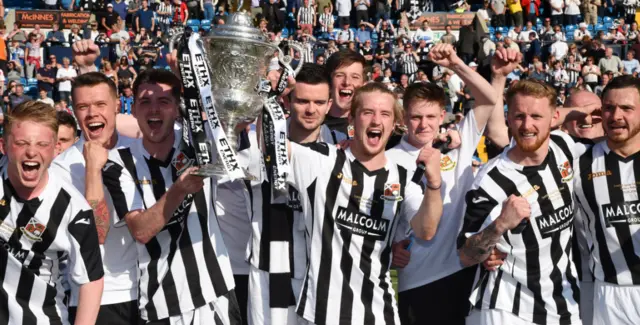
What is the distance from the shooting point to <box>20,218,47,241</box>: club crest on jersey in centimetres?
389

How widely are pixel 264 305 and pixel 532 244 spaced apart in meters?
1.41

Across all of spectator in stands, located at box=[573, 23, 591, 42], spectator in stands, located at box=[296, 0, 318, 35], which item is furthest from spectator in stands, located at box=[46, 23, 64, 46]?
spectator in stands, located at box=[573, 23, 591, 42]

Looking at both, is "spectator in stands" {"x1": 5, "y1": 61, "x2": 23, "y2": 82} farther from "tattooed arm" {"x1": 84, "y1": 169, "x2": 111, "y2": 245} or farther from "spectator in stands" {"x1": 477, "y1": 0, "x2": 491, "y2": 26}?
"tattooed arm" {"x1": 84, "y1": 169, "x2": 111, "y2": 245}

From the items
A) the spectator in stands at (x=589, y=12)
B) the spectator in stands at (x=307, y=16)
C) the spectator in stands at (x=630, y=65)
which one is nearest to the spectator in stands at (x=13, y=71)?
the spectator in stands at (x=307, y=16)

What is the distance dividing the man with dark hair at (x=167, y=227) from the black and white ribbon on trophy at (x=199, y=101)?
46 cm

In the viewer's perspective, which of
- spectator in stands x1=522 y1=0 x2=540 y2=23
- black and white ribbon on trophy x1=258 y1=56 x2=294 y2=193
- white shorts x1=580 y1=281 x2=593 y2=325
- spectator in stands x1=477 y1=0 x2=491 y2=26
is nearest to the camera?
black and white ribbon on trophy x1=258 y1=56 x2=294 y2=193

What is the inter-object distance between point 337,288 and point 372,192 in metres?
0.52

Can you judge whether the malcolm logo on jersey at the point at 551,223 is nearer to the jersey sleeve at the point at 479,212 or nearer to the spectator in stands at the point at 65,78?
the jersey sleeve at the point at 479,212

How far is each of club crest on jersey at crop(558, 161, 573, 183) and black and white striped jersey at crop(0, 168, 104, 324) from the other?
2.38 metres

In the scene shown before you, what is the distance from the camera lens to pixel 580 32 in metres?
25.6

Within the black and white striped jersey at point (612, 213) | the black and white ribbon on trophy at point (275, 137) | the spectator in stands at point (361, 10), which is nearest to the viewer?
the black and white ribbon on trophy at point (275, 137)

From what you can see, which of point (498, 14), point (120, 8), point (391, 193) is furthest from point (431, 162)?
point (498, 14)

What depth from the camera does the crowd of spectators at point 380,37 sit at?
20.0 metres

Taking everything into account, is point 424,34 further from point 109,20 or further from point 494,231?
point 494,231
